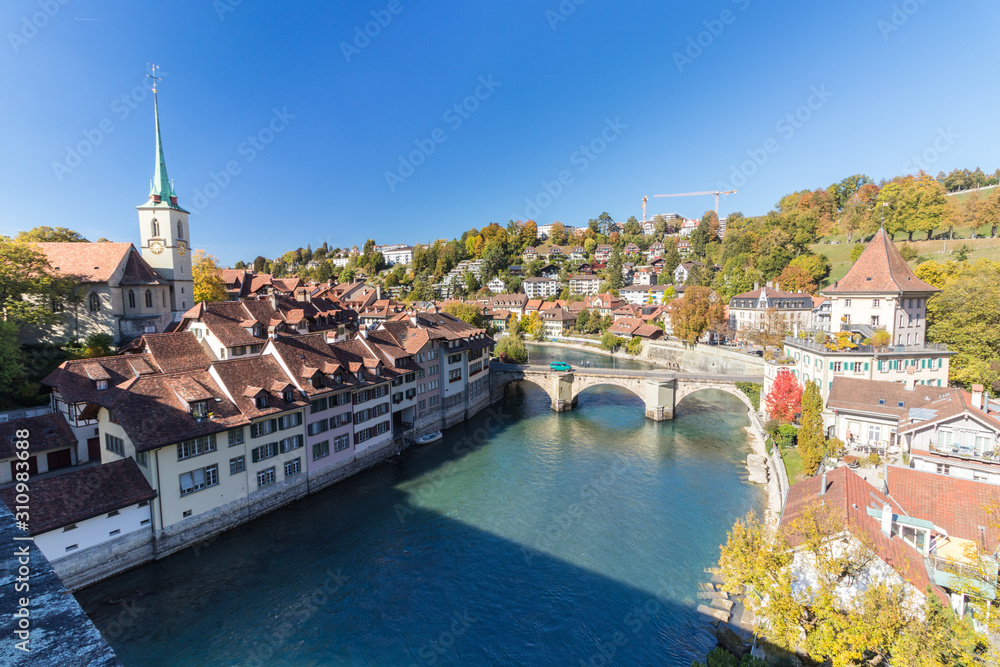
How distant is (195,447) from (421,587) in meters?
13.2

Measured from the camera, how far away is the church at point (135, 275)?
39.0 metres

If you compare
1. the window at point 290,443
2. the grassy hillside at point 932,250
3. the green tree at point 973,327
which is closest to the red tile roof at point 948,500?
the green tree at point 973,327

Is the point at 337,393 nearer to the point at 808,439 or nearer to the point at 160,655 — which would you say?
the point at 160,655

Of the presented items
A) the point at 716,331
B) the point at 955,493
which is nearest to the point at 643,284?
the point at 716,331

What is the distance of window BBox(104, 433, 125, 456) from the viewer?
24.2 meters

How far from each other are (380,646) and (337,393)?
1648cm

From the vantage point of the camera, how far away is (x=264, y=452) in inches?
1099

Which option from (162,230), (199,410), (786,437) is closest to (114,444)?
(199,410)

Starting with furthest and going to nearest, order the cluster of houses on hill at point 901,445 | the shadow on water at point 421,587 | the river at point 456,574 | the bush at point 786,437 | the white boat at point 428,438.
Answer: the white boat at point 428,438 → the bush at point 786,437 → the river at point 456,574 → the shadow on water at point 421,587 → the cluster of houses on hill at point 901,445

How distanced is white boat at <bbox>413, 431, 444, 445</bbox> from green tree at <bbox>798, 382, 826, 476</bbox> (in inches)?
1032

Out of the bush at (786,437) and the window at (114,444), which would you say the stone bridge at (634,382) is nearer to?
the bush at (786,437)

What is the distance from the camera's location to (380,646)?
19.3 m

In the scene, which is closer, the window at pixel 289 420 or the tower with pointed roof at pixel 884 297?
the window at pixel 289 420

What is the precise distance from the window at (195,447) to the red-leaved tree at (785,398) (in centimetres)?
3861
